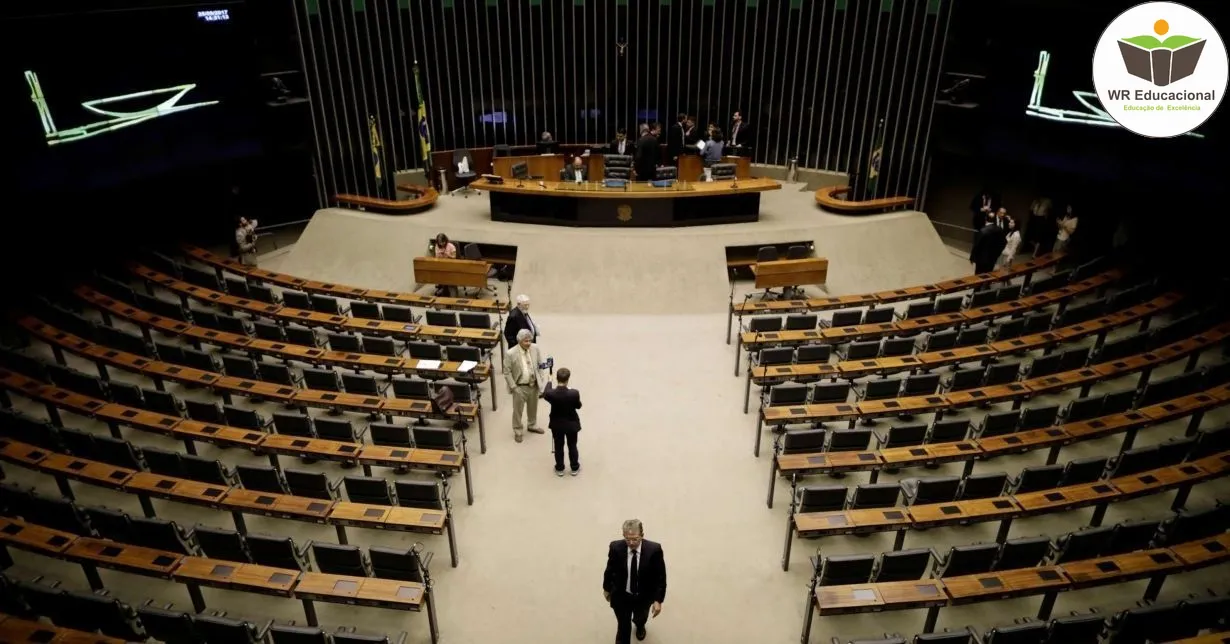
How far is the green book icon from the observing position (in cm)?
982

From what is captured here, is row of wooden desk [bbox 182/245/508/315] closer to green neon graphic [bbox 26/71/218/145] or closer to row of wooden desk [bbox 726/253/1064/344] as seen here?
green neon graphic [bbox 26/71/218/145]

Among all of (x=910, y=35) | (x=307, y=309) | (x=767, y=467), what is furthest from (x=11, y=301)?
(x=910, y=35)

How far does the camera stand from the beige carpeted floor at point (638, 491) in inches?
238

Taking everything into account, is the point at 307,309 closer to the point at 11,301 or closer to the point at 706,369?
the point at 11,301

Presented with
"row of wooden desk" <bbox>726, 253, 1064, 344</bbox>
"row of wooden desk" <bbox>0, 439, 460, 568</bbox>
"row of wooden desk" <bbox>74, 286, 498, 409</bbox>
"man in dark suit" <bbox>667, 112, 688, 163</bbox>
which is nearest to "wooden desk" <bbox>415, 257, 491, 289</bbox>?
"row of wooden desk" <bbox>74, 286, 498, 409</bbox>

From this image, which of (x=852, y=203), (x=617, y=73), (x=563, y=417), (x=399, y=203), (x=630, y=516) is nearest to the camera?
(x=630, y=516)

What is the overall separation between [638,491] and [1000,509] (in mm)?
3338

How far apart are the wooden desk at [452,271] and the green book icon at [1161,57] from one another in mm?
10036

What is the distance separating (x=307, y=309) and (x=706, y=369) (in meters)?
5.87

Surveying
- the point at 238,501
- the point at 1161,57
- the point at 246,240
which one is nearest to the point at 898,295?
the point at 1161,57

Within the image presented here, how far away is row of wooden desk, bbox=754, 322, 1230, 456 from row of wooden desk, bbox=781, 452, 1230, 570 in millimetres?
1362

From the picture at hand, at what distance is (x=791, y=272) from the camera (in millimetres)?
11500

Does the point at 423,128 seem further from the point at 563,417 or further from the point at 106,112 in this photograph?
the point at 563,417

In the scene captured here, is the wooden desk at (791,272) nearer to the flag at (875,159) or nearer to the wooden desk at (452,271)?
the flag at (875,159)
